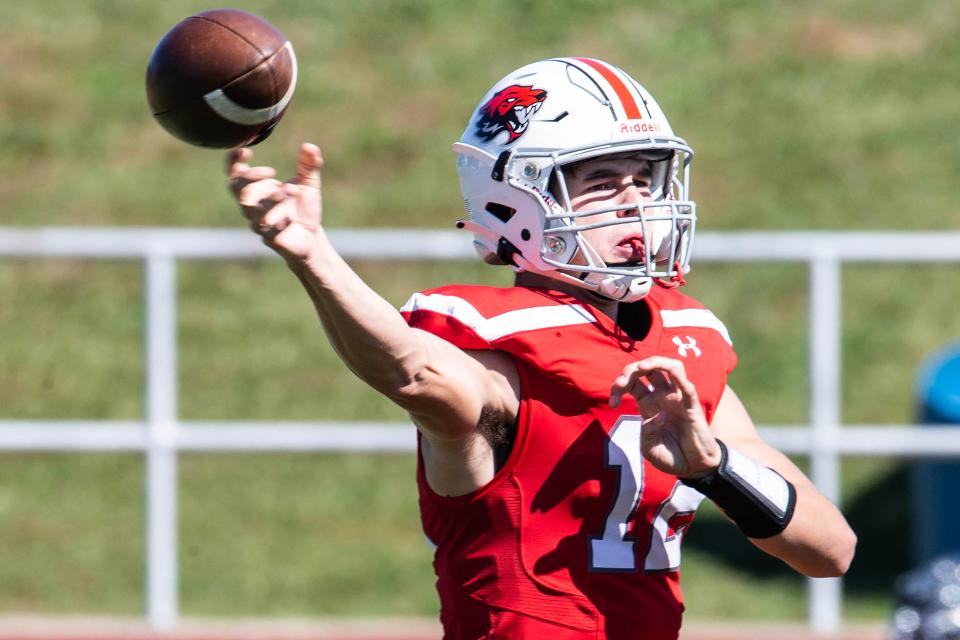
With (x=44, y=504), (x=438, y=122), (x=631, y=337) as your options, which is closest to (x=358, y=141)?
(x=438, y=122)

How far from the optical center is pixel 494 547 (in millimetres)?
2941

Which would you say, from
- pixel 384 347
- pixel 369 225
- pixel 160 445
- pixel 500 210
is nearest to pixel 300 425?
pixel 160 445

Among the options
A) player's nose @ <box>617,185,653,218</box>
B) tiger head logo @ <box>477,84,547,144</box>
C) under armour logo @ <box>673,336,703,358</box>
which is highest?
tiger head logo @ <box>477,84,547,144</box>

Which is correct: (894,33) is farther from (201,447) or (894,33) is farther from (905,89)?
(201,447)

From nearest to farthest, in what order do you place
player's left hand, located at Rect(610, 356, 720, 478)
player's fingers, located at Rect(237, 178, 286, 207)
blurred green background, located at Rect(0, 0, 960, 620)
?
player's fingers, located at Rect(237, 178, 286, 207) → player's left hand, located at Rect(610, 356, 720, 478) → blurred green background, located at Rect(0, 0, 960, 620)

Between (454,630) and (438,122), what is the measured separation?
8.17 m

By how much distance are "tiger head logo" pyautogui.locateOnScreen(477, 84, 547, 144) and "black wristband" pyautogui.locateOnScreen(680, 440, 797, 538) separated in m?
0.74

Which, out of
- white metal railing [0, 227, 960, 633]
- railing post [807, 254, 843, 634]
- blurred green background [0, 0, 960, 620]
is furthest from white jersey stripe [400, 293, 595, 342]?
blurred green background [0, 0, 960, 620]

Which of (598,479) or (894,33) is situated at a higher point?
(894,33)

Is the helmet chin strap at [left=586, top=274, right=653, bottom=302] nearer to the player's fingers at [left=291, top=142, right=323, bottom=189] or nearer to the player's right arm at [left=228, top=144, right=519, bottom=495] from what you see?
the player's right arm at [left=228, top=144, right=519, bottom=495]

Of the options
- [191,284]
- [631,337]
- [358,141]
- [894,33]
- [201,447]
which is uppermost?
[894,33]

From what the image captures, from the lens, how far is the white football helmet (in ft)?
9.96

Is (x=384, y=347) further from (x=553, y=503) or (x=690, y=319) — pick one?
(x=690, y=319)

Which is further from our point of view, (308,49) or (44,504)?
(308,49)
